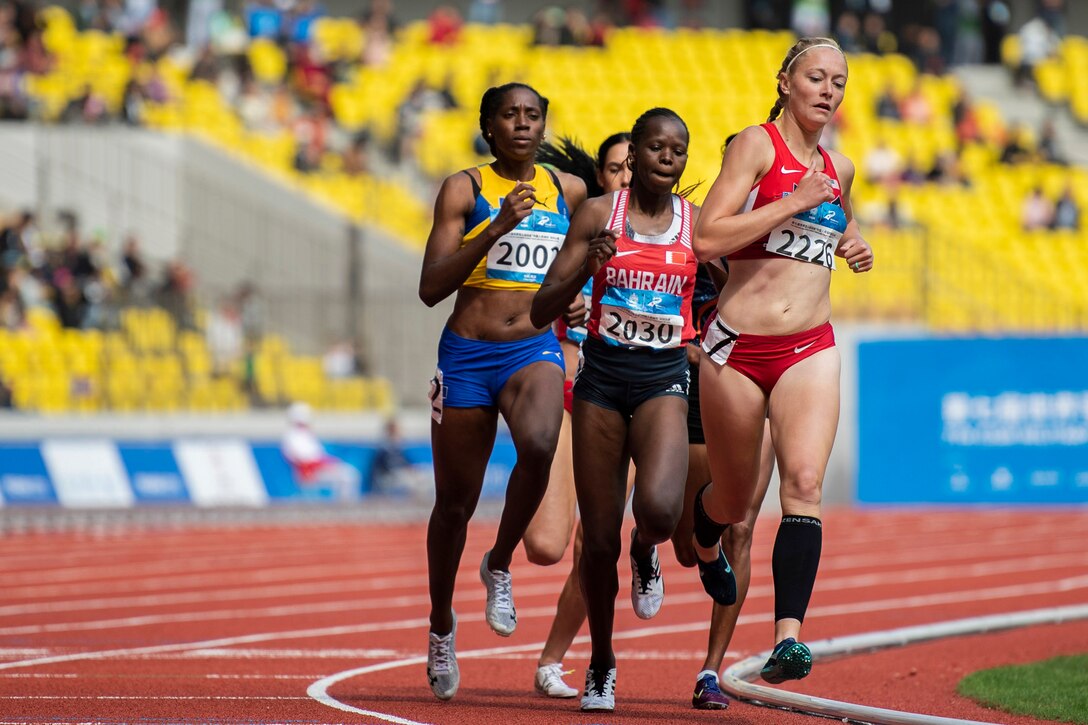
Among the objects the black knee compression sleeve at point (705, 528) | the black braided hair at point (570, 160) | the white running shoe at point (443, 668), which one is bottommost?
the white running shoe at point (443, 668)

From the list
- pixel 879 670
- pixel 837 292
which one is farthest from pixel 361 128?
pixel 879 670

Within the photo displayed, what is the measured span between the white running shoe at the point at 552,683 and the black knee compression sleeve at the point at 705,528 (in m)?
0.85

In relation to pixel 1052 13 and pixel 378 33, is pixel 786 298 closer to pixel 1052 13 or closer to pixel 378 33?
pixel 378 33

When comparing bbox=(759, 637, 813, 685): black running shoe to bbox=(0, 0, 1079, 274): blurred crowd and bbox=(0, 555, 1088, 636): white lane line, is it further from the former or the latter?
bbox=(0, 0, 1079, 274): blurred crowd

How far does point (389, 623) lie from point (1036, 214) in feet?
61.6

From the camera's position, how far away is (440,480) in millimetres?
8008

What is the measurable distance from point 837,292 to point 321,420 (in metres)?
6.79

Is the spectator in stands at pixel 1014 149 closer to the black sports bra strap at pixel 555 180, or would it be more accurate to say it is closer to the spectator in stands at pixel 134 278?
the spectator in stands at pixel 134 278

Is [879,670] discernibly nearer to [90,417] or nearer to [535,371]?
[535,371]

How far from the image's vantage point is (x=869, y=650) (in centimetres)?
989

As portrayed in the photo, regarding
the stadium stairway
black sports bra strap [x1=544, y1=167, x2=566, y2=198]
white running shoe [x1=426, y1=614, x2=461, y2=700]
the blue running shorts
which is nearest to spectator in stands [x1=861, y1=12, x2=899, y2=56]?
the stadium stairway

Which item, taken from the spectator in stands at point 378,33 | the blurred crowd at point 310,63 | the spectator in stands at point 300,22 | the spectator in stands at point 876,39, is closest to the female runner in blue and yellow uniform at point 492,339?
the blurred crowd at point 310,63

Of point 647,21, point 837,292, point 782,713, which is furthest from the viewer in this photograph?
point 647,21

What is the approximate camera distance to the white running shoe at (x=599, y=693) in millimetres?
7371
